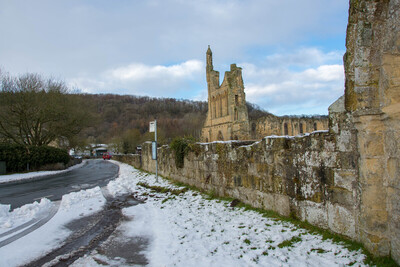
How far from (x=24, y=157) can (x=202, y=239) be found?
22.2 meters

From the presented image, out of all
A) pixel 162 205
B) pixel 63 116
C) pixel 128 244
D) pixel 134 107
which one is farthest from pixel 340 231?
pixel 134 107

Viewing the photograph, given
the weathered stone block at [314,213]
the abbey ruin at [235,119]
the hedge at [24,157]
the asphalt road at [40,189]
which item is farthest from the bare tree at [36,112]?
the weathered stone block at [314,213]

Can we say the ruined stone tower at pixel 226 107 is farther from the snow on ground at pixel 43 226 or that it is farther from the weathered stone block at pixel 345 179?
the weathered stone block at pixel 345 179

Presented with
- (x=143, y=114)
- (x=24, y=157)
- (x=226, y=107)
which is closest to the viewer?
(x=24, y=157)

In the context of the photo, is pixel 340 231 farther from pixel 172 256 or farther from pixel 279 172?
pixel 172 256

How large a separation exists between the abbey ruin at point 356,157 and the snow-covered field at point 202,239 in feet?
1.26

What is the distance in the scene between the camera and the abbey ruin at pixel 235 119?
38219 millimetres

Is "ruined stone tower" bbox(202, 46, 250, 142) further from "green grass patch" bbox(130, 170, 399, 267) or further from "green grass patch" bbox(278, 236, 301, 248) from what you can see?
"green grass patch" bbox(278, 236, 301, 248)

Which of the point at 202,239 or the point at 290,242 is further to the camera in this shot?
the point at 202,239

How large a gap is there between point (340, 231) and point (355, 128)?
1523 mm

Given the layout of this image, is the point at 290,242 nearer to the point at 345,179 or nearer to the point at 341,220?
the point at 341,220

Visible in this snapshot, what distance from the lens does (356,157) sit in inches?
147

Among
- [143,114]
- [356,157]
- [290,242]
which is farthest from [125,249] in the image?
[143,114]

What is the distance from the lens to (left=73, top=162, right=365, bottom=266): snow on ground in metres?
3.62
